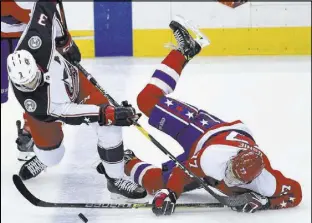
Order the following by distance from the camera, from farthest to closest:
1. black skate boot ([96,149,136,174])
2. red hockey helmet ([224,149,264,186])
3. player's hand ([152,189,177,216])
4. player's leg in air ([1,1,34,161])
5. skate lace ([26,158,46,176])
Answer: player's leg in air ([1,1,34,161])
skate lace ([26,158,46,176])
black skate boot ([96,149,136,174])
player's hand ([152,189,177,216])
red hockey helmet ([224,149,264,186])

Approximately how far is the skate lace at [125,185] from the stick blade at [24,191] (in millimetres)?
373

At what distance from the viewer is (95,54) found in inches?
244

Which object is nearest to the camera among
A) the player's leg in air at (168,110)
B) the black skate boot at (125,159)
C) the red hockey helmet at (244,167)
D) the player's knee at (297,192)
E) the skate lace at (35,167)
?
the red hockey helmet at (244,167)

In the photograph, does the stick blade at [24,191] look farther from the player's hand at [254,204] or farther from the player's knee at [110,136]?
the player's hand at [254,204]

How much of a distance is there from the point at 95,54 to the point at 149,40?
1.62ft

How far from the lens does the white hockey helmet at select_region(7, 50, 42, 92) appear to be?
2.89 m

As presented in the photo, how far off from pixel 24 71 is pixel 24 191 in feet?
2.03

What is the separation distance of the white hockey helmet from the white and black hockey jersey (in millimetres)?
54

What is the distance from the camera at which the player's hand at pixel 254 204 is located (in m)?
3.06

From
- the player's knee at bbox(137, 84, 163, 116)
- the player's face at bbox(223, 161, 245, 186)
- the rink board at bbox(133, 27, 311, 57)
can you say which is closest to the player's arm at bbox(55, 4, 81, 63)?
the player's knee at bbox(137, 84, 163, 116)

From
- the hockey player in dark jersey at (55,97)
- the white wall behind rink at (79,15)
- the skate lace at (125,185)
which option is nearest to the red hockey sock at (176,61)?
the hockey player in dark jersey at (55,97)

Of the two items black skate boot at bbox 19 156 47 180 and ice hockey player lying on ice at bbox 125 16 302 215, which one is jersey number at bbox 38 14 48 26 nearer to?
ice hockey player lying on ice at bbox 125 16 302 215

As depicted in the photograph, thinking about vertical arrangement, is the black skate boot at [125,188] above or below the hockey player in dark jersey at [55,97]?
below

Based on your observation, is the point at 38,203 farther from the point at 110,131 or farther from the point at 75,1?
the point at 75,1
